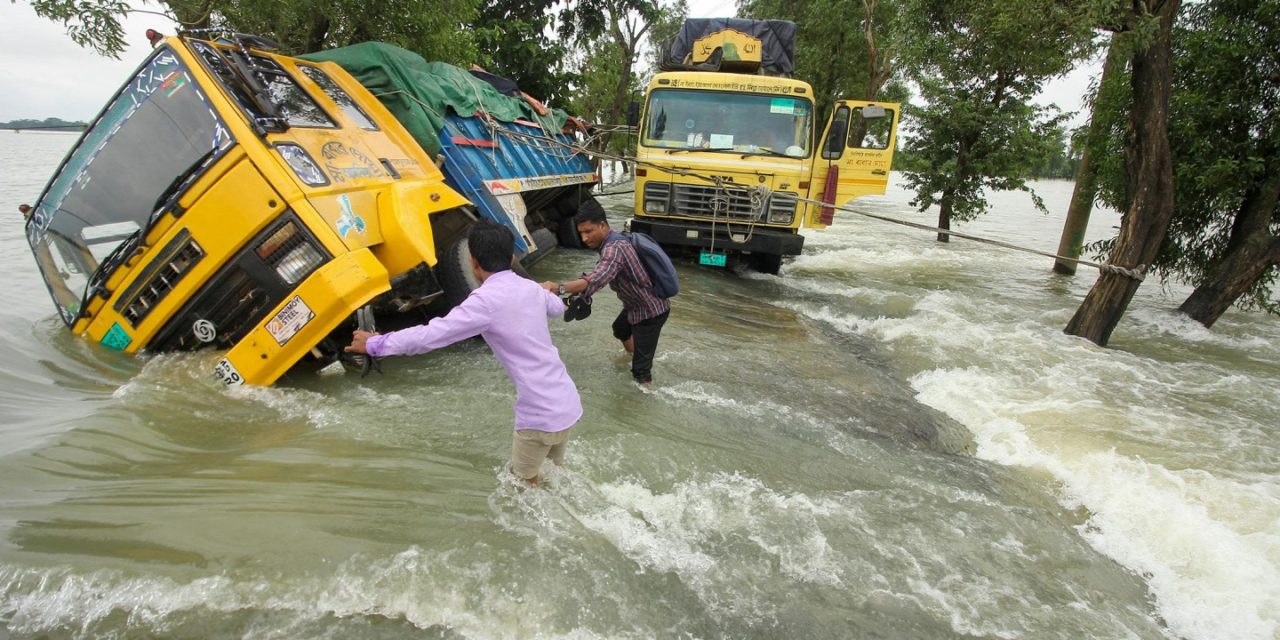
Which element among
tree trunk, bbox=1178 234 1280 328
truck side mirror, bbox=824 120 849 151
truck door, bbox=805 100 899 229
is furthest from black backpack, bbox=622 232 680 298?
tree trunk, bbox=1178 234 1280 328

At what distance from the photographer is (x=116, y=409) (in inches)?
154

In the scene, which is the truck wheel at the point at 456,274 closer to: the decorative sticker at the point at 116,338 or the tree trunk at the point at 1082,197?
the decorative sticker at the point at 116,338

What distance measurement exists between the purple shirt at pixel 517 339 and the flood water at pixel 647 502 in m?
0.55

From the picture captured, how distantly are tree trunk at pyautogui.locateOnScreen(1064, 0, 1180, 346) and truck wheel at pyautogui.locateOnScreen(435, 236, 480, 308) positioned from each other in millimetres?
6149

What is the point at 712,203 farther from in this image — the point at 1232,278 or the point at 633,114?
the point at 1232,278

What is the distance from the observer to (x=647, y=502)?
11.0 ft

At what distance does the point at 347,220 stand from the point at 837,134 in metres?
6.23

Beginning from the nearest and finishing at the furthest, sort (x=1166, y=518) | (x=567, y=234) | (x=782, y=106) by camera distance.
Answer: (x=1166, y=518)
(x=782, y=106)
(x=567, y=234)

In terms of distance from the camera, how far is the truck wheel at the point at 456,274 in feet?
15.7

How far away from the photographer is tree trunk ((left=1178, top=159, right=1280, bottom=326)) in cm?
741

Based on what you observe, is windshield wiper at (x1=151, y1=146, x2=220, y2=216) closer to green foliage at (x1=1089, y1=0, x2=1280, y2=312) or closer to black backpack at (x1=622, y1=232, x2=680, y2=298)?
black backpack at (x1=622, y1=232, x2=680, y2=298)

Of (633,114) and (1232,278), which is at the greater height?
(633,114)

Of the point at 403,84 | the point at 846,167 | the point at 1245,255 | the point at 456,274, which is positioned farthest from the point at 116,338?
the point at 1245,255

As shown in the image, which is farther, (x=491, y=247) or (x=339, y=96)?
(x=339, y=96)
